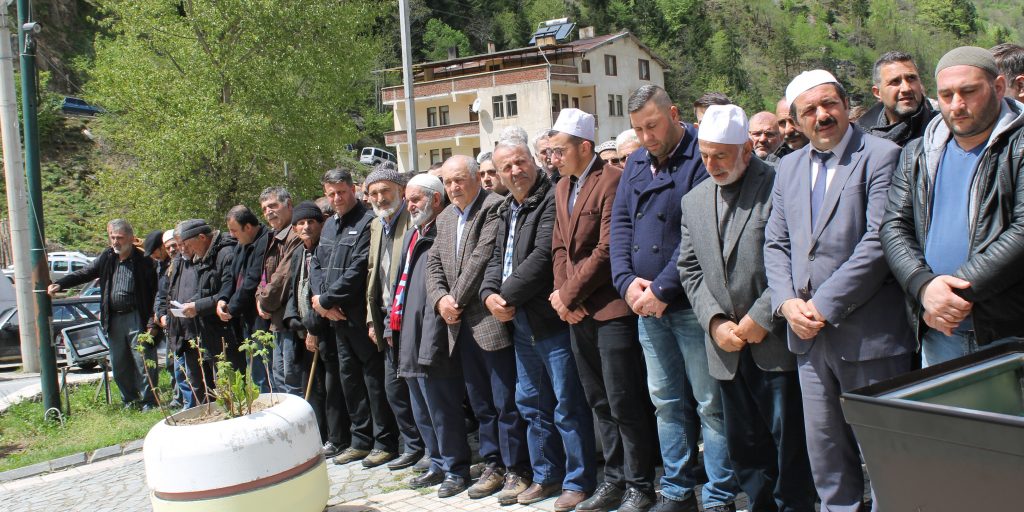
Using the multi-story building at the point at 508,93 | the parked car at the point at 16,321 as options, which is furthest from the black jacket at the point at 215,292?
the multi-story building at the point at 508,93

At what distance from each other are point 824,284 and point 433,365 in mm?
3055

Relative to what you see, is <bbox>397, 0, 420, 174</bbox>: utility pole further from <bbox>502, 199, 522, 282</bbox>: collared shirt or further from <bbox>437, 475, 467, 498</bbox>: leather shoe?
<bbox>437, 475, 467, 498</bbox>: leather shoe

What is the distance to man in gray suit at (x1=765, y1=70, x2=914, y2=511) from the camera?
12.0 ft

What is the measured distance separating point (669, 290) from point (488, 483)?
6.99ft

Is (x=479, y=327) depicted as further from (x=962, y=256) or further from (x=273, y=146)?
(x=273, y=146)

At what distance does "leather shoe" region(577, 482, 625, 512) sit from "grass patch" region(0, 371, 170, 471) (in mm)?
5643

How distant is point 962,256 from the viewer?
336cm

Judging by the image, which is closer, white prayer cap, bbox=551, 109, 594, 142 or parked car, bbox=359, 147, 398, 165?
white prayer cap, bbox=551, 109, 594, 142

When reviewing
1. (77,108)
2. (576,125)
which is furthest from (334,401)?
(77,108)

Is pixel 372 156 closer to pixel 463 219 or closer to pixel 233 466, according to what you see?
pixel 463 219

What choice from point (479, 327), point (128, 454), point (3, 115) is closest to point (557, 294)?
point (479, 327)

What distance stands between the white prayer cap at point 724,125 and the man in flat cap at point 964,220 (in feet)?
2.96

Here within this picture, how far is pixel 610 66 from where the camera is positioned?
60312 millimetres

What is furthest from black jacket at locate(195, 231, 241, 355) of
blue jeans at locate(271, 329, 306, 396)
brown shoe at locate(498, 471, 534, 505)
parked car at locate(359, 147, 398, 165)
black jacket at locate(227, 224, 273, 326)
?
parked car at locate(359, 147, 398, 165)
